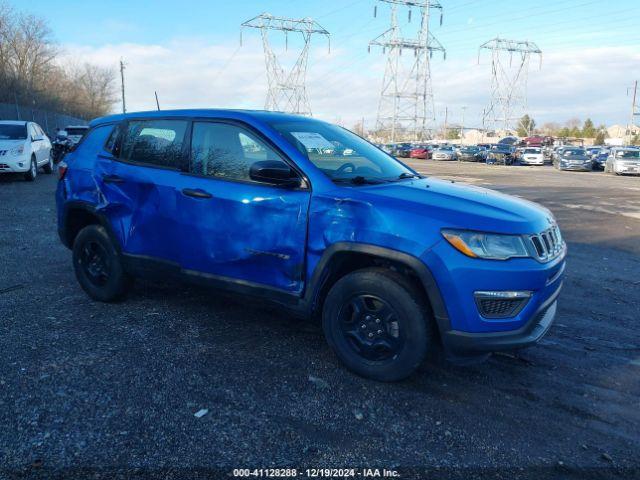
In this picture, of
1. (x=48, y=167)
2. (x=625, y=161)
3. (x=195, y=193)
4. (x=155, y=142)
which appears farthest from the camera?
(x=625, y=161)

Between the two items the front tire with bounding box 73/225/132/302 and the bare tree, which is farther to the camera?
the bare tree

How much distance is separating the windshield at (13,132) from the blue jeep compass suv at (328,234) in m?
11.9

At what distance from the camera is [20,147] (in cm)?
1447

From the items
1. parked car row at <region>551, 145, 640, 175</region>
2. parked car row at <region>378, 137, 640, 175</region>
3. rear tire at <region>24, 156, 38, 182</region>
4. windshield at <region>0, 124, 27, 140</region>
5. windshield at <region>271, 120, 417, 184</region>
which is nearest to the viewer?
windshield at <region>271, 120, 417, 184</region>

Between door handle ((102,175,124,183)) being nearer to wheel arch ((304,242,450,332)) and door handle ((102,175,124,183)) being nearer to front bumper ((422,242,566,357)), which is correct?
wheel arch ((304,242,450,332))

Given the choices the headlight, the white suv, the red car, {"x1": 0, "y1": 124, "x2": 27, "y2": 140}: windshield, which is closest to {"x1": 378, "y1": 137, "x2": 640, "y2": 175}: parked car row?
the red car

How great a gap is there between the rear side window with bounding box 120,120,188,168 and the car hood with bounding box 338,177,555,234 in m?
1.69

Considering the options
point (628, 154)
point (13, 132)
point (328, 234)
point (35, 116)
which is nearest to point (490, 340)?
point (328, 234)

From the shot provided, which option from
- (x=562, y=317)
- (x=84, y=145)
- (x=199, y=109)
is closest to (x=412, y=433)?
(x=562, y=317)

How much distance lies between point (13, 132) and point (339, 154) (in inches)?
553

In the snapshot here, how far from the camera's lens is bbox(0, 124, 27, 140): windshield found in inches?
573

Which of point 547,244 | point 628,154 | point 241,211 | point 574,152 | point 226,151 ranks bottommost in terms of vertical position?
point 547,244

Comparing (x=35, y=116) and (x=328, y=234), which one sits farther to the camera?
(x=35, y=116)

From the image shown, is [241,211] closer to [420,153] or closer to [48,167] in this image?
[48,167]
